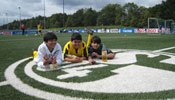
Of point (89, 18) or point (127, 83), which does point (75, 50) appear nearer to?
point (127, 83)

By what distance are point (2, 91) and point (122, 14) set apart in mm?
86637

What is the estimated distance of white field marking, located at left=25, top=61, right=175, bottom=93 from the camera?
2426 millimetres

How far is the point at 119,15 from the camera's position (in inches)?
3285

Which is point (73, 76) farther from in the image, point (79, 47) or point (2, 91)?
point (79, 47)

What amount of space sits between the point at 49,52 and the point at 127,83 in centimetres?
237

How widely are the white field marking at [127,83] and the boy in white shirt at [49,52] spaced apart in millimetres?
687

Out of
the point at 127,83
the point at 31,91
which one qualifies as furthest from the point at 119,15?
the point at 31,91

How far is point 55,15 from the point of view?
114 m

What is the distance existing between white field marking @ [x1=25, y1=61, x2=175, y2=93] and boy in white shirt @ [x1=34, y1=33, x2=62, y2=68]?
69 centimetres

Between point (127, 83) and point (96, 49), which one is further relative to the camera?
point (96, 49)

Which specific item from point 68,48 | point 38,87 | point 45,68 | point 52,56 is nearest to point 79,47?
point 68,48

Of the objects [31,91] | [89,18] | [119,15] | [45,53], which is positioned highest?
[89,18]

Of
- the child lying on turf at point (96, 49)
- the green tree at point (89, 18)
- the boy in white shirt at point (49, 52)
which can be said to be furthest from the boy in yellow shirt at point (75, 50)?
the green tree at point (89, 18)

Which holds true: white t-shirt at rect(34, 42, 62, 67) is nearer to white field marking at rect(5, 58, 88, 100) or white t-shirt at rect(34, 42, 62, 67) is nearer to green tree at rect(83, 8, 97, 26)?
white field marking at rect(5, 58, 88, 100)
